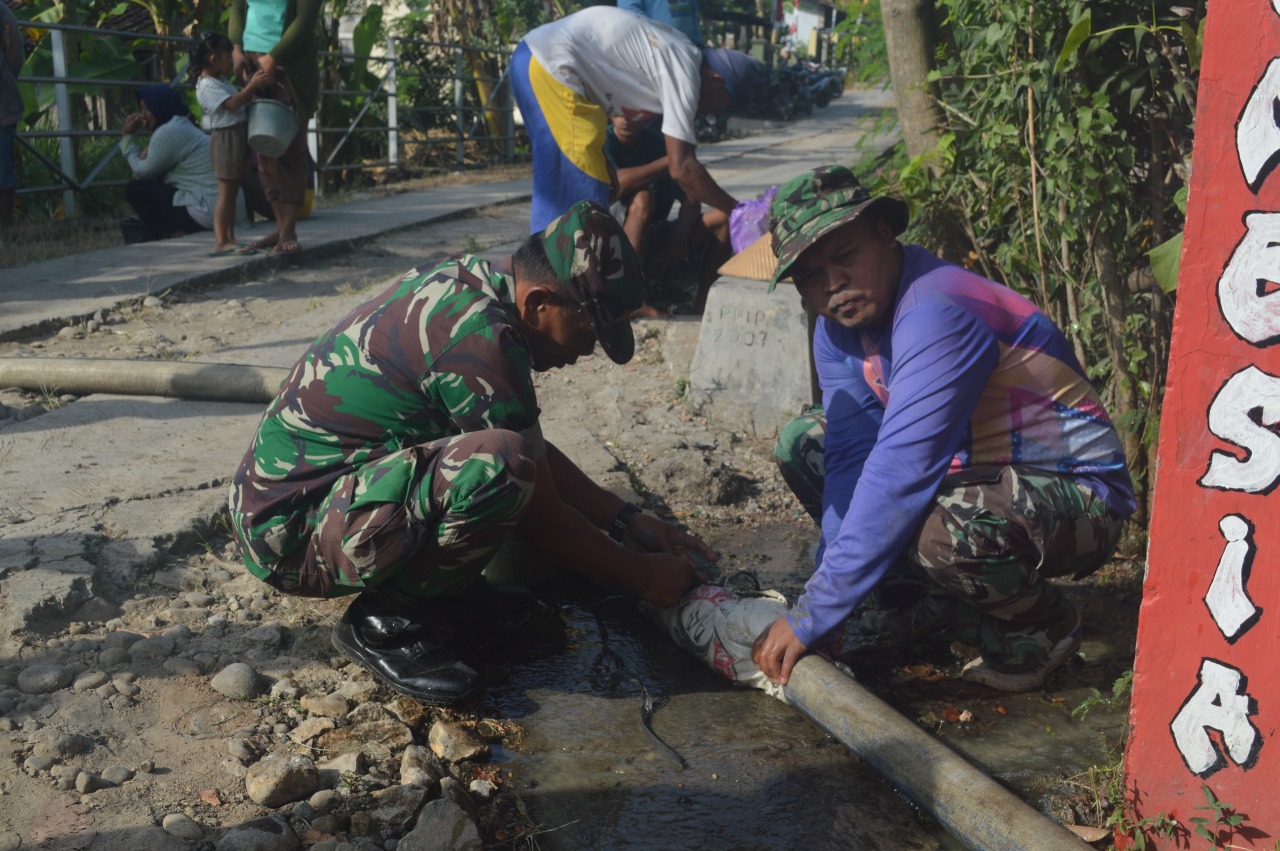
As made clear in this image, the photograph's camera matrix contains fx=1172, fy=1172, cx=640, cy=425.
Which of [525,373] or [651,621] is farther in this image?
[651,621]

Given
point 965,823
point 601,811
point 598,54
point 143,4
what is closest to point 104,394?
point 598,54

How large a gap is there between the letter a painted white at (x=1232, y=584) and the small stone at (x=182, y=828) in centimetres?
184

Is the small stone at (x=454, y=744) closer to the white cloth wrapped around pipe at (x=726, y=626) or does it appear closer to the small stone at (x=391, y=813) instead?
the small stone at (x=391, y=813)

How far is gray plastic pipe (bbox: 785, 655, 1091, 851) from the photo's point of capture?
2.13 metres

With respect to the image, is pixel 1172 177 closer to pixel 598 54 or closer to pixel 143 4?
pixel 598 54

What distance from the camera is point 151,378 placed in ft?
15.0

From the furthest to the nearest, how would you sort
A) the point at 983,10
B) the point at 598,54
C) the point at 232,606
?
1. the point at 598,54
2. the point at 983,10
3. the point at 232,606

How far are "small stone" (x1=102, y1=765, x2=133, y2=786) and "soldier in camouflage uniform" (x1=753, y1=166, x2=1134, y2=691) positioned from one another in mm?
1400

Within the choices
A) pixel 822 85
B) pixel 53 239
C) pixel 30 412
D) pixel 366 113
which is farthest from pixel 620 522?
pixel 822 85

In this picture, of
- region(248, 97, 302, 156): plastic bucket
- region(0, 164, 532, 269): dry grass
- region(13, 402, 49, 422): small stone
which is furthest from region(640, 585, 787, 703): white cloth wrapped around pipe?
region(0, 164, 532, 269): dry grass

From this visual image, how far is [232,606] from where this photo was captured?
311 cm

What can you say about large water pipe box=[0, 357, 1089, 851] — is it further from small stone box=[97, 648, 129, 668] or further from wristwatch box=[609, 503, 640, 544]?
small stone box=[97, 648, 129, 668]

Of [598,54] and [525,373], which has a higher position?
[598,54]

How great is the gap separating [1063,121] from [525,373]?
74.6 inches
